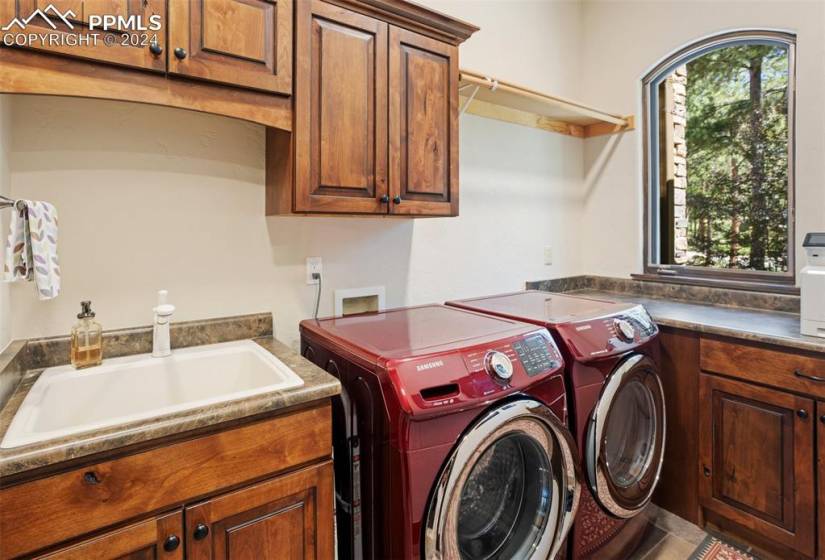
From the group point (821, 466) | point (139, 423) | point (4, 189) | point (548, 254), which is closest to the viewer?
point (139, 423)

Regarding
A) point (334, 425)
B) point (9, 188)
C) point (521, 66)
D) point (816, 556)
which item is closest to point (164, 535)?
point (334, 425)

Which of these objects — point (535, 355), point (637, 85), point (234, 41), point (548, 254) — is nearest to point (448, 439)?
point (535, 355)

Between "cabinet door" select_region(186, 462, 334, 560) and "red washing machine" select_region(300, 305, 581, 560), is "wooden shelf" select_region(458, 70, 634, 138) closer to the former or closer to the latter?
"red washing machine" select_region(300, 305, 581, 560)

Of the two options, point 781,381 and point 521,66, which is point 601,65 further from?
point 781,381

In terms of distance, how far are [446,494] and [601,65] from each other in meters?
2.95

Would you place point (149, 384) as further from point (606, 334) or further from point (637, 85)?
point (637, 85)

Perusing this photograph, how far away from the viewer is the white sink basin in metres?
1.18

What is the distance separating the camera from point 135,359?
58.2 inches

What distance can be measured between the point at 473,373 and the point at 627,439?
1.08 metres

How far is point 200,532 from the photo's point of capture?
1062 mm

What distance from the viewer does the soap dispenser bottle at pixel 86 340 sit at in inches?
54.2

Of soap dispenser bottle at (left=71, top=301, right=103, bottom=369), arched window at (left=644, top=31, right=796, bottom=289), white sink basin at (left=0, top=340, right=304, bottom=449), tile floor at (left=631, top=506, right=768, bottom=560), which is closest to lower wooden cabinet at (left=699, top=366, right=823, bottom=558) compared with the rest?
tile floor at (left=631, top=506, right=768, bottom=560)

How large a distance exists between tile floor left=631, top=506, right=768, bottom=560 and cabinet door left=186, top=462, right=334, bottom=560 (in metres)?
1.45

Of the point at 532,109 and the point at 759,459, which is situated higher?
the point at 532,109
